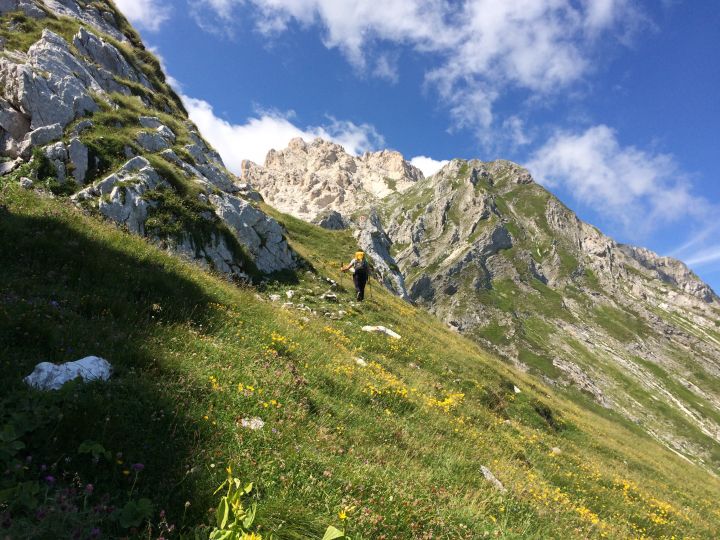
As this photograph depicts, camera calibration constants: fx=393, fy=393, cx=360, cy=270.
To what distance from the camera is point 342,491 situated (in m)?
5.52

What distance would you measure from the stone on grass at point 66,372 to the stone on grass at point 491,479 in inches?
304

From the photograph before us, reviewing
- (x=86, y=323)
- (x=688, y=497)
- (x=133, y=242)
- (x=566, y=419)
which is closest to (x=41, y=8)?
(x=133, y=242)

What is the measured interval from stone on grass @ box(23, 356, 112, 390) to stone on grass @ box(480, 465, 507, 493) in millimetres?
7710

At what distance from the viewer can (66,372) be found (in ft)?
17.2

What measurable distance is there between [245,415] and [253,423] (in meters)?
0.25

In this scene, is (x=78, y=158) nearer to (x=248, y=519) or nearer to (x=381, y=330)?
(x=381, y=330)

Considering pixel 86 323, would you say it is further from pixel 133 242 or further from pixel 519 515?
pixel 519 515

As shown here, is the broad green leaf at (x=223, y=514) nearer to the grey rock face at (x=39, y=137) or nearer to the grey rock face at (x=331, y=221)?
the grey rock face at (x=39, y=137)

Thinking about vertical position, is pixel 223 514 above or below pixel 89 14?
below

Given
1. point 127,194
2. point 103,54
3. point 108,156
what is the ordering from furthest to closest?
1. point 103,54
2. point 108,156
3. point 127,194

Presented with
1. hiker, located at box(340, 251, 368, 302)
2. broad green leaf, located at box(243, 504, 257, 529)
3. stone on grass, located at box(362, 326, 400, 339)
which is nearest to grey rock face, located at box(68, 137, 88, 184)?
hiker, located at box(340, 251, 368, 302)

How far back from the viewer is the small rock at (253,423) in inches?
238

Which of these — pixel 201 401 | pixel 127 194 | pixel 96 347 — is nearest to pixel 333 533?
pixel 201 401

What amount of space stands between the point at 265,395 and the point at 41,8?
36409 mm
